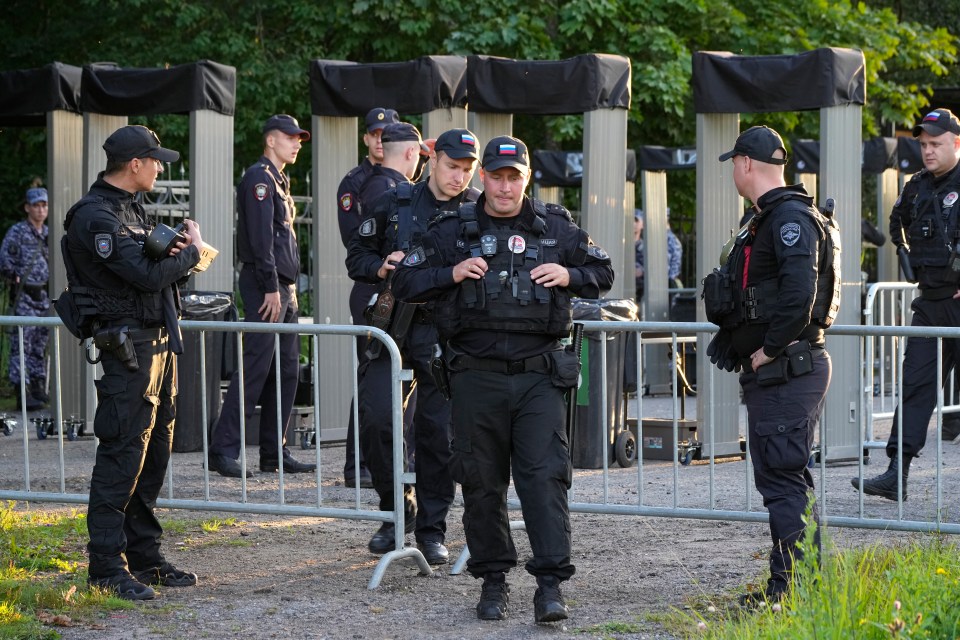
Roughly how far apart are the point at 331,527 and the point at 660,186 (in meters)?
9.16

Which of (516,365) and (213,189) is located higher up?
(213,189)

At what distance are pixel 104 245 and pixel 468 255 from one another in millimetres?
1557

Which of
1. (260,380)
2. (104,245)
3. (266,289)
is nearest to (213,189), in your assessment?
(266,289)

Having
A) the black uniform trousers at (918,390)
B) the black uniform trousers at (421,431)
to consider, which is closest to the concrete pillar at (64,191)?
the black uniform trousers at (421,431)

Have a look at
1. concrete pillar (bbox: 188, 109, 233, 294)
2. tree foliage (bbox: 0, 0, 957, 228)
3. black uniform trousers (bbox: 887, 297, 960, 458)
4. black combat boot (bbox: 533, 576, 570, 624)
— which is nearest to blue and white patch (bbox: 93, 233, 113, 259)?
black combat boot (bbox: 533, 576, 570, 624)

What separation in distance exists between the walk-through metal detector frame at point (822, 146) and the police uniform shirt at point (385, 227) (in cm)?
337

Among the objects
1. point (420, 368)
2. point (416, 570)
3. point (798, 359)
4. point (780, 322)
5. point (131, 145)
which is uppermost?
point (131, 145)

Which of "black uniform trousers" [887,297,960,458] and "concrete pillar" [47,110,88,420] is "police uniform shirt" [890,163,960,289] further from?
"concrete pillar" [47,110,88,420]

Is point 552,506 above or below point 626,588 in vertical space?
above

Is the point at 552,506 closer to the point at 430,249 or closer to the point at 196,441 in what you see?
the point at 430,249

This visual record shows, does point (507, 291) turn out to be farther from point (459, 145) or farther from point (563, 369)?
point (459, 145)

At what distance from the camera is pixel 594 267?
5719 mm

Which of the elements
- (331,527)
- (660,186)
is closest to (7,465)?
(331,527)

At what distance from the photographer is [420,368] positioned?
6.76 metres
